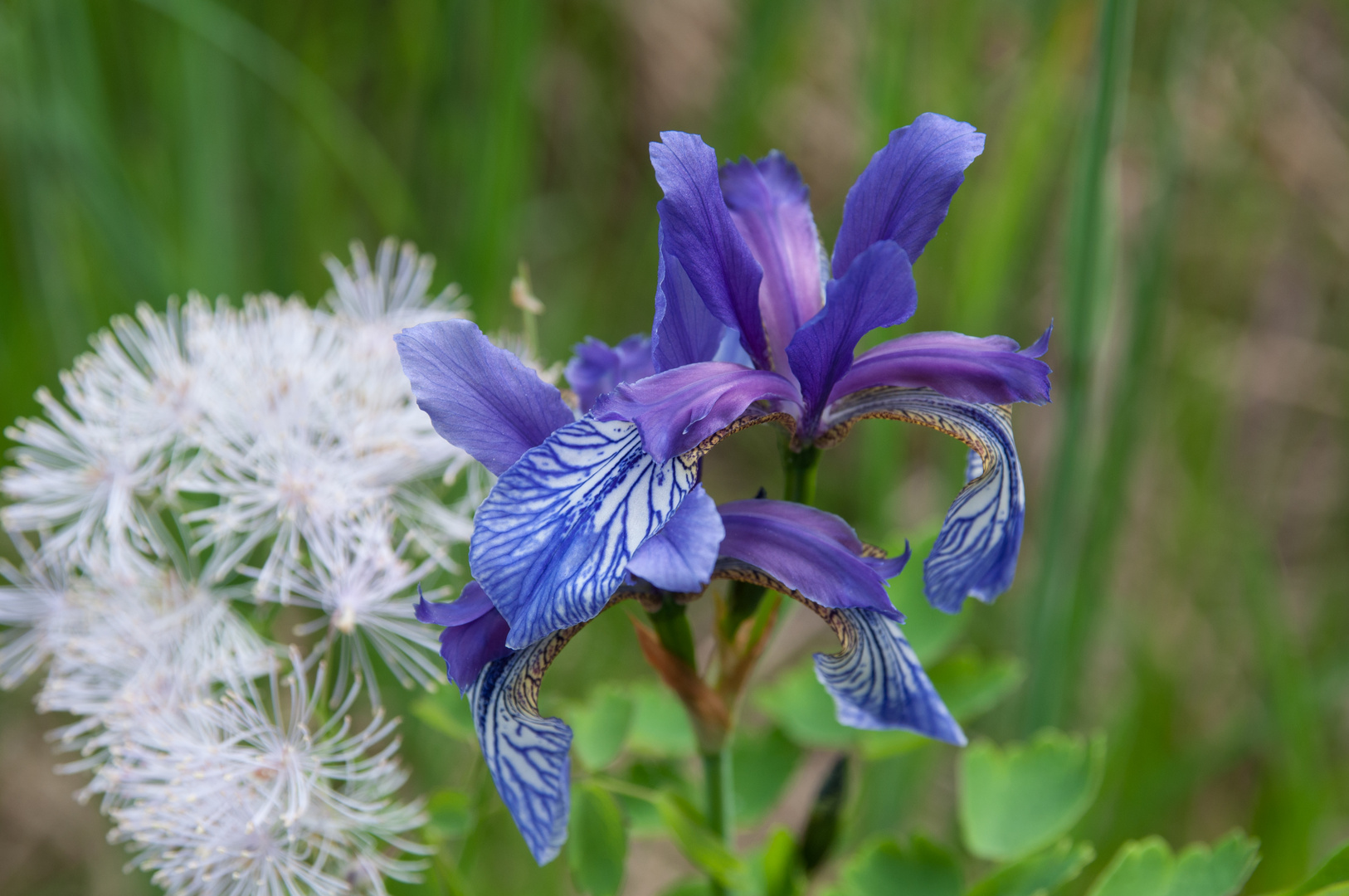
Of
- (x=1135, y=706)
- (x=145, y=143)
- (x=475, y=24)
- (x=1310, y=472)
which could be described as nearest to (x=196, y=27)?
(x=475, y=24)

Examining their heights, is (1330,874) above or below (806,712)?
below

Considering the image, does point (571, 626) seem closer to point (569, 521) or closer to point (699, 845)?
point (569, 521)

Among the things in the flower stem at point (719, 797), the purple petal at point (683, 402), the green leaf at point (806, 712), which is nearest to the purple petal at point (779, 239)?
the purple petal at point (683, 402)

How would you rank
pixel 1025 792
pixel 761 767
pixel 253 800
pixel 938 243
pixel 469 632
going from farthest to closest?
pixel 938 243 < pixel 761 767 < pixel 1025 792 < pixel 253 800 < pixel 469 632

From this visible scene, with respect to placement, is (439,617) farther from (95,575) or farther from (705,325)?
(95,575)

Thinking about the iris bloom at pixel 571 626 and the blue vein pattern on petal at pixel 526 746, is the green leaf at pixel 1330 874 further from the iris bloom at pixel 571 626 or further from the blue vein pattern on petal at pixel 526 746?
the blue vein pattern on petal at pixel 526 746

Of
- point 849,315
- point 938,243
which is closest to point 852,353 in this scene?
point 849,315

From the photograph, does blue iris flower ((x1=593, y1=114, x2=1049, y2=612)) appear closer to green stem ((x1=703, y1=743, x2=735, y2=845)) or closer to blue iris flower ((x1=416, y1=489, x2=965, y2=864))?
blue iris flower ((x1=416, y1=489, x2=965, y2=864))
